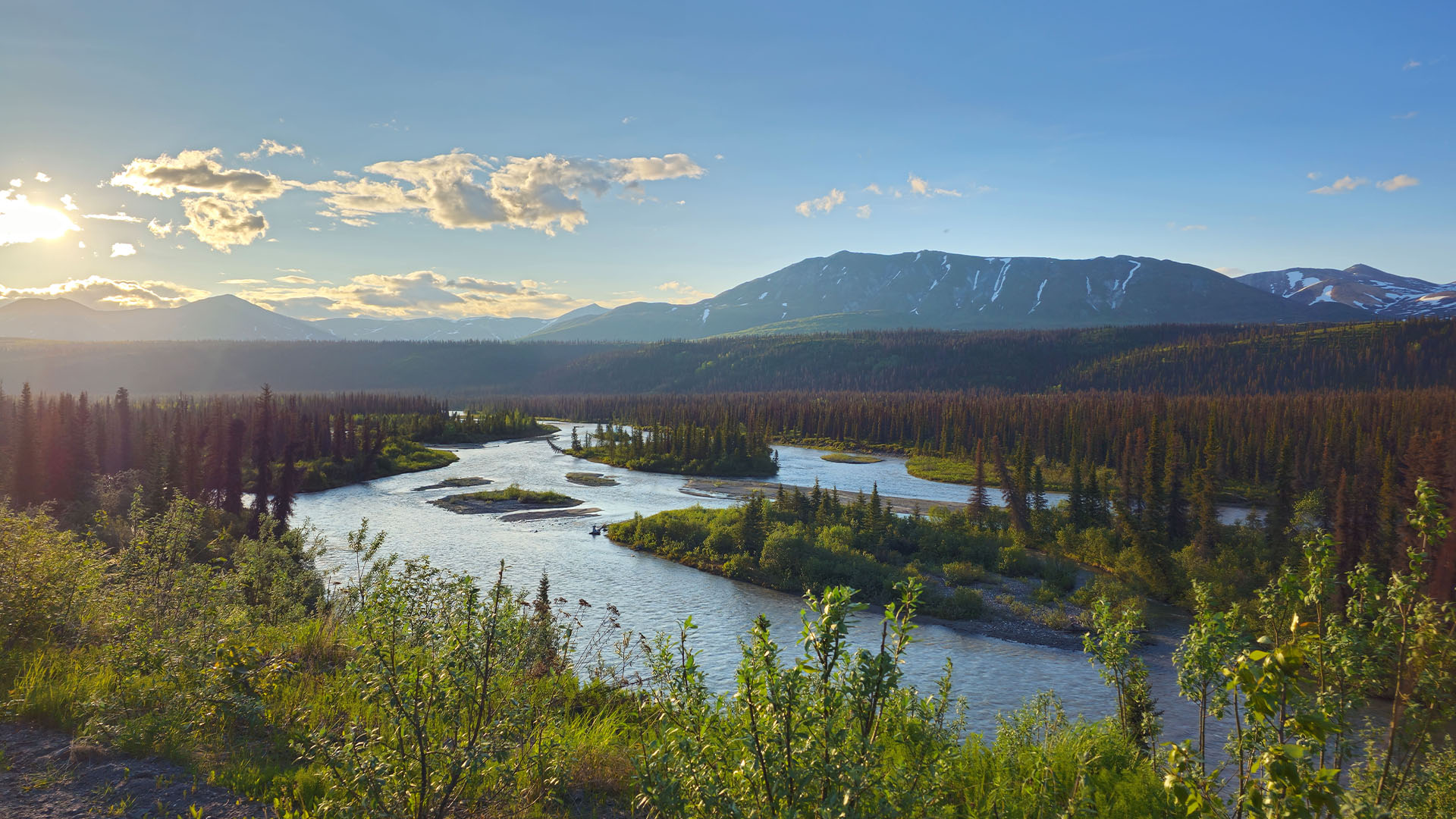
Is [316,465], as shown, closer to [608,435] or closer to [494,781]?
[608,435]

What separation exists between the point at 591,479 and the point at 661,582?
1809 inches

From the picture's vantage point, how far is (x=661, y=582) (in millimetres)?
38750

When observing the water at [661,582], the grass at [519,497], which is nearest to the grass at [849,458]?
the water at [661,582]

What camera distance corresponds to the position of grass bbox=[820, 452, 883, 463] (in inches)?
4313

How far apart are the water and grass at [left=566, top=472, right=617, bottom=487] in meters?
1.77

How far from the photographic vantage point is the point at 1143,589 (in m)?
38.3

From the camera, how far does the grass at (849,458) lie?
109562mm

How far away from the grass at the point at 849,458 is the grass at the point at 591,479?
39039 millimetres

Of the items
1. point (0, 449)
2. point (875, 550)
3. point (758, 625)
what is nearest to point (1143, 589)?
point (875, 550)

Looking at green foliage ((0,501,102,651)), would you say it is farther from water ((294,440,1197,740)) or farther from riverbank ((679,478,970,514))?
riverbank ((679,478,970,514))

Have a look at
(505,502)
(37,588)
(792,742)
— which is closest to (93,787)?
(37,588)

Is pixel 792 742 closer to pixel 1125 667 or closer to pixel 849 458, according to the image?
pixel 1125 667

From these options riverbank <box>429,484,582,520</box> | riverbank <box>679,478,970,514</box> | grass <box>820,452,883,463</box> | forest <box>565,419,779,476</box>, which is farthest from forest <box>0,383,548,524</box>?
grass <box>820,452,883,463</box>

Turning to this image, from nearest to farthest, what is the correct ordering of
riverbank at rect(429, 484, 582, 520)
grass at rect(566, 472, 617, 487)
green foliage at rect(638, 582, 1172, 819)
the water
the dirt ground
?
green foliage at rect(638, 582, 1172, 819), the dirt ground, the water, riverbank at rect(429, 484, 582, 520), grass at rect(566, 472, 617, 487)
